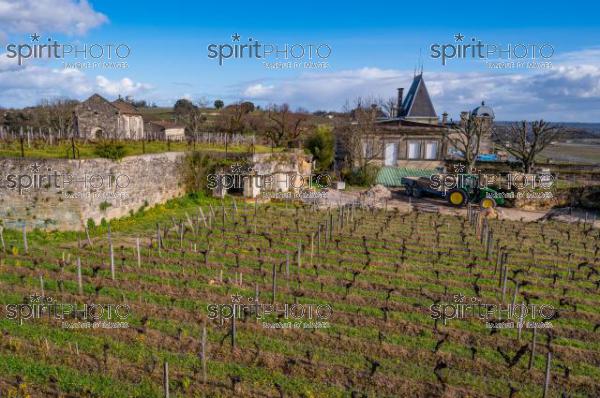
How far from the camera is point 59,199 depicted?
16703 mm

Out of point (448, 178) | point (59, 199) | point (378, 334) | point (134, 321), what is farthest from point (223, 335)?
point (448, 178)

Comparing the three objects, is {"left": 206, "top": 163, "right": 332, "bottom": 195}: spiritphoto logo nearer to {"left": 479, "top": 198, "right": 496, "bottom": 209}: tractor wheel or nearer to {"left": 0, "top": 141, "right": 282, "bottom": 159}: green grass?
{"left": 0, "top": 141, "right": 282, "bottom": 159}: green grass

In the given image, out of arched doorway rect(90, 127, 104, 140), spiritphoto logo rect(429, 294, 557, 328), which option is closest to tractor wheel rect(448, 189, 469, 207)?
spiritphoto logo rect(429, 294, 557, 328)

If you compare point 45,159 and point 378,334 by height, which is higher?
point 45,159

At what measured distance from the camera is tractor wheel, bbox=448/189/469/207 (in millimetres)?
25047

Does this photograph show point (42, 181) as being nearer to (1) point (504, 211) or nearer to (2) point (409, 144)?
(1) point (504, 211)

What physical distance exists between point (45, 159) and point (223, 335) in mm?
11119

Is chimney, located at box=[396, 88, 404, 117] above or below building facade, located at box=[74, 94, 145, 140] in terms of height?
above

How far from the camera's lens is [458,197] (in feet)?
82.3

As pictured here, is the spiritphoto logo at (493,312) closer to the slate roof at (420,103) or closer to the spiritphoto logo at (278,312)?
the spiritphoto logo at (278,312)

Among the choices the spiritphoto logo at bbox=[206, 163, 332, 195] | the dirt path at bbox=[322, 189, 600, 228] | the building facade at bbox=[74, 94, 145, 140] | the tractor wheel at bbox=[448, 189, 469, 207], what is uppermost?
the building facade at bbox=[74, 94, 145, 140]

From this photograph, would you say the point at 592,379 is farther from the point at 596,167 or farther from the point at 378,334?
the point at 596,167

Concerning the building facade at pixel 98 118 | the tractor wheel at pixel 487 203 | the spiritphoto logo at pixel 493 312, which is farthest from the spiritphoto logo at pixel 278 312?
the building facade at pixel 98 118

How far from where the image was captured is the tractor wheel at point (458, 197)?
25.0 meters
